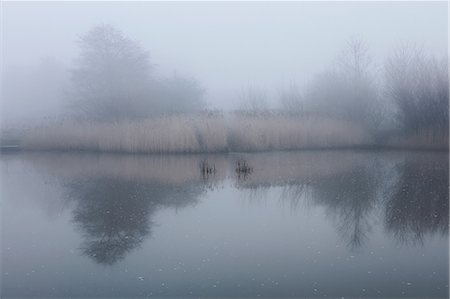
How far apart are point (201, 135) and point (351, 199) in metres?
8.54

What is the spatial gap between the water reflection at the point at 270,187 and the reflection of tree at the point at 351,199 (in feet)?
0.05

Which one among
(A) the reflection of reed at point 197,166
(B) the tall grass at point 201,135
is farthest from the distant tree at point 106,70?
(A) the reflection of reed at point 197,166

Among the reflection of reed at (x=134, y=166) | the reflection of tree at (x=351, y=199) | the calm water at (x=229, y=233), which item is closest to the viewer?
the calm water at (x=229, y=233)

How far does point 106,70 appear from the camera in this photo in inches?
1055

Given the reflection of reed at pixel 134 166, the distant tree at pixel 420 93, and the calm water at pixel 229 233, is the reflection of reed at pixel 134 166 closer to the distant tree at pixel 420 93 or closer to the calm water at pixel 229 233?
the calm water at pixel 229 233

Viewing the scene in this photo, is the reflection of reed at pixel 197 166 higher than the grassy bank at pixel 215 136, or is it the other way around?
the grassy bank at pixel 215 136

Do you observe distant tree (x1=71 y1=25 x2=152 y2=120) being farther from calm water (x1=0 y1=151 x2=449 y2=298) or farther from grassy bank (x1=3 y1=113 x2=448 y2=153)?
calm water (x1=0 y1=151 x2=449 y2=298)

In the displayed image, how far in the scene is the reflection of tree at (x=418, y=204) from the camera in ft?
22.5

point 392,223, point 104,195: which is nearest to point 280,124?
point 104,195

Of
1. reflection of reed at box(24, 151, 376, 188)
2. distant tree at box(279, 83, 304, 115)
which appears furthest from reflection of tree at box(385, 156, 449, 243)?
distant tree at box(279, 83, 304, 115)

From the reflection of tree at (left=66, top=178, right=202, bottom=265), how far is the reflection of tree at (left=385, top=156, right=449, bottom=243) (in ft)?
12.0

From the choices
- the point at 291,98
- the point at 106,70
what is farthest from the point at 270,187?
the point at 106,70

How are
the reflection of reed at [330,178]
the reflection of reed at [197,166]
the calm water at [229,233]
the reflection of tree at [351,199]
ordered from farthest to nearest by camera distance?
1. the reflection of reed at [197,166]
2. the reflection of reed at [330,178]
3. the reflection of tree at [351,199]
4. the calm water at [229,233]

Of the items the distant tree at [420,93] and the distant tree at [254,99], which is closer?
the distant tree at [420,93]
